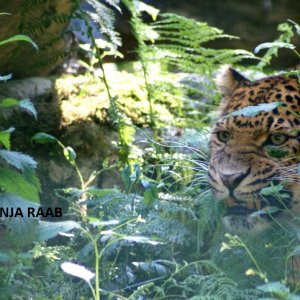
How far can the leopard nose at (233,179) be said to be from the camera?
4.60 m

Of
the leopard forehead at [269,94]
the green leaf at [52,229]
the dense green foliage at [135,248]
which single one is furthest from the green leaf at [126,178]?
the leopard forehead at [269,94]

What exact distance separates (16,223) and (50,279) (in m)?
0.76

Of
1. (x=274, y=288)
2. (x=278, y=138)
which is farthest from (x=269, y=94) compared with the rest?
(x=274, y=288)

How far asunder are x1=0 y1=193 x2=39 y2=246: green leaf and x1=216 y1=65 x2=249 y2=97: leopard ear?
2.46 meters

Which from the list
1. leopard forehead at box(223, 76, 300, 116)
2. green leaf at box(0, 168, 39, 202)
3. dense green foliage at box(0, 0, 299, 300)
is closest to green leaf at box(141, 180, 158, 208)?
dense green foliage at box(0, 0, 299, 300)

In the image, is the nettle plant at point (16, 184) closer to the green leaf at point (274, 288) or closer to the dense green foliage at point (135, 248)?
the dense green foliage at point (135, 248)

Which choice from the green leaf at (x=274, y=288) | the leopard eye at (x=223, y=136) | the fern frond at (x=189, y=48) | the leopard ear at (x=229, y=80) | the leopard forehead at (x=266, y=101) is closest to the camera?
the green leaf at (x=274, y=288)

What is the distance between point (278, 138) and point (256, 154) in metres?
0.23

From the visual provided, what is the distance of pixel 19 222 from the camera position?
361 cm

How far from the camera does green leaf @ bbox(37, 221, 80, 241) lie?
3.42m

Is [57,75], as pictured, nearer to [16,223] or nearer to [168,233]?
[168,233]

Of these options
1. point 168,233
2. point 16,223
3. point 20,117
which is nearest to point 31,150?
point 20,117

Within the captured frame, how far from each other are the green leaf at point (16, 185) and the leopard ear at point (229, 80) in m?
2.27

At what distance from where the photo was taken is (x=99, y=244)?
15.0ft
